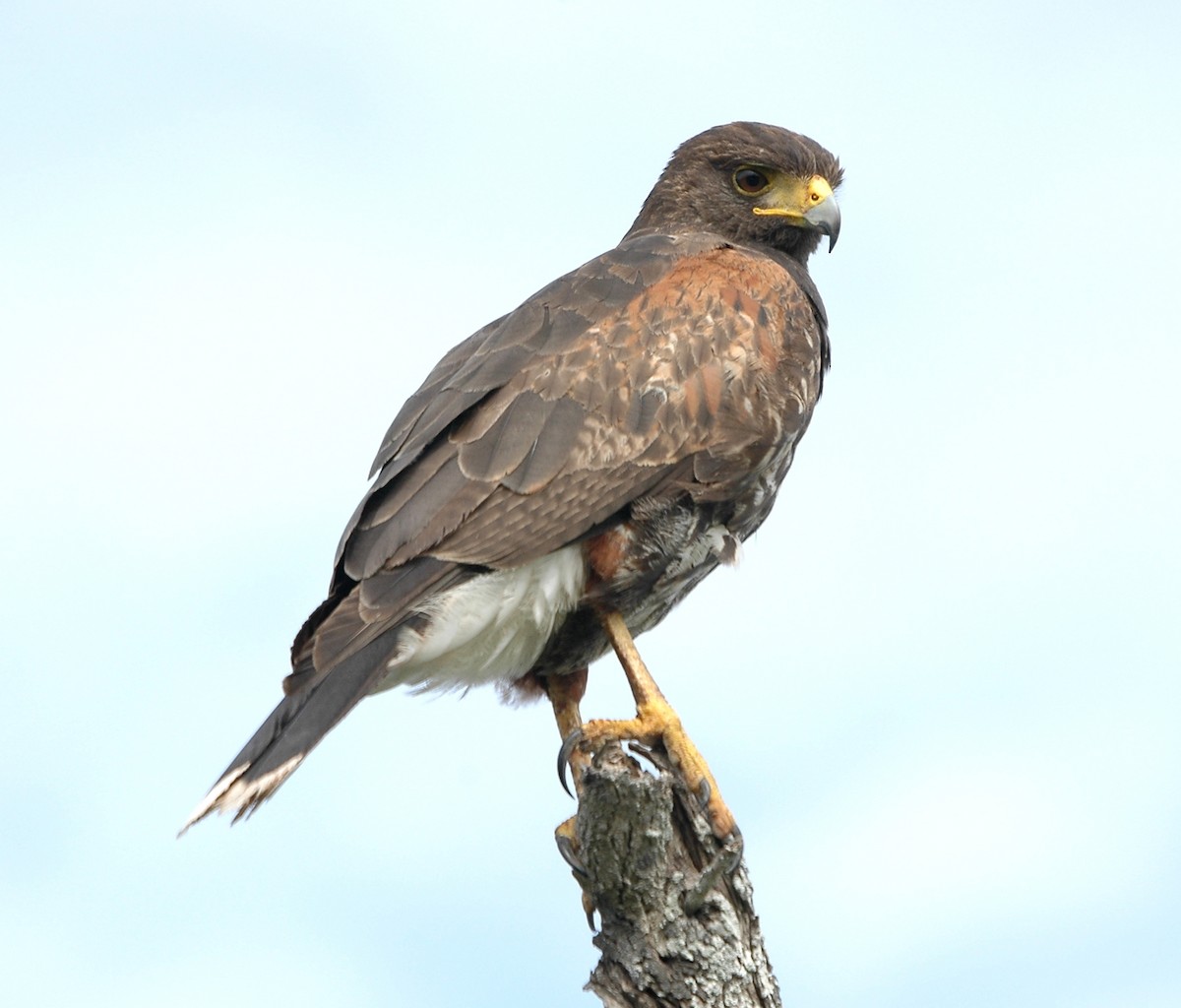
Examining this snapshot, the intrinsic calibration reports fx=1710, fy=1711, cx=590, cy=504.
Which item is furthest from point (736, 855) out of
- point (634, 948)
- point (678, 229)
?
point (678, 229)

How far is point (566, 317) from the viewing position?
647 cm

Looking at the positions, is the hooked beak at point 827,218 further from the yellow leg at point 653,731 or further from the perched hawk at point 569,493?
the yellow leg at point 653,731

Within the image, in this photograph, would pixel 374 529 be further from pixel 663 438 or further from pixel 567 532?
pixel 663 438

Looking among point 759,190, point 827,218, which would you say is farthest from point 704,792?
point 759,190

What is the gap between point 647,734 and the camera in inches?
239

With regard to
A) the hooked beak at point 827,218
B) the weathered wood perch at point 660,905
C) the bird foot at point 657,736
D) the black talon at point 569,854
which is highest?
the hooked beak at point 827,218

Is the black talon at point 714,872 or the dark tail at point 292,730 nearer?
the dark tail at point 292,730

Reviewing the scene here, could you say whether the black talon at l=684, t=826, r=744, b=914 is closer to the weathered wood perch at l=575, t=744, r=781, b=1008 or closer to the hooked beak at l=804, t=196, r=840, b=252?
the weathered wood perch at l=575, t=744, r=781, b=1008

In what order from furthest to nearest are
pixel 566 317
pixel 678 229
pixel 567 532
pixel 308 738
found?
pixel 678 229 → pixel 566 317 → pixel 567 532 → pixel 308 738

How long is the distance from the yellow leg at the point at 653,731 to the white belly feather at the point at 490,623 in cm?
35

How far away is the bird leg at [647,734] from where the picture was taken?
228 inches

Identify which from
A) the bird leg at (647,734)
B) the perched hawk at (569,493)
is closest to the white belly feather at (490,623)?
the perched hawk at (569,493)

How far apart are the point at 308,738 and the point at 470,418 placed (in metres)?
1.40

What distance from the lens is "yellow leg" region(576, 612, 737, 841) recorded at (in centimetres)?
591
